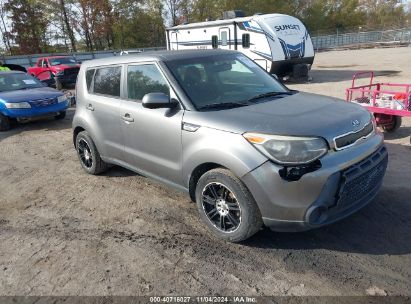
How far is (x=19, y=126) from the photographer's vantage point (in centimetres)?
1015

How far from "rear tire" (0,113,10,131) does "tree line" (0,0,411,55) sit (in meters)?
33.9

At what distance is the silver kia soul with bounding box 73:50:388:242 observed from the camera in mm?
3031

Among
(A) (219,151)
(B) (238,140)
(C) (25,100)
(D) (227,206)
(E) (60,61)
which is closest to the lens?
(B) (238,140)

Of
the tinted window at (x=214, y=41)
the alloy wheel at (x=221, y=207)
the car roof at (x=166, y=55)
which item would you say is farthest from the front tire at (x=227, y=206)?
the tinted window at (x=214, y=41)

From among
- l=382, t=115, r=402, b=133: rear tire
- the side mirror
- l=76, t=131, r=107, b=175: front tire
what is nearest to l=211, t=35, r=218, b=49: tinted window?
l=382, t=115, r=402, b=133: rear tire

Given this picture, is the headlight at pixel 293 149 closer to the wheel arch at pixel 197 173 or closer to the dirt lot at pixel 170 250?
the wheel arch at pixel 197 173

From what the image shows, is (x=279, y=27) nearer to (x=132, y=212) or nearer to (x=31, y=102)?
(x=31, y=102)

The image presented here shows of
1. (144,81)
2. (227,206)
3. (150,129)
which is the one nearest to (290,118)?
(227,206)

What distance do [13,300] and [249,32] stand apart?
14701 mm

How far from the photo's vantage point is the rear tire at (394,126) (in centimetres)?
698

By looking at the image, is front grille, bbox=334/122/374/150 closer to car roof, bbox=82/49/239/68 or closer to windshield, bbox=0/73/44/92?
car roof, bbox=82/49/239/68

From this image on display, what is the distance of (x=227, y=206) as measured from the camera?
348cm

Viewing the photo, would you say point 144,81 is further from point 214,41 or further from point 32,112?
point 214,41

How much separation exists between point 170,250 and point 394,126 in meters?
5.59
